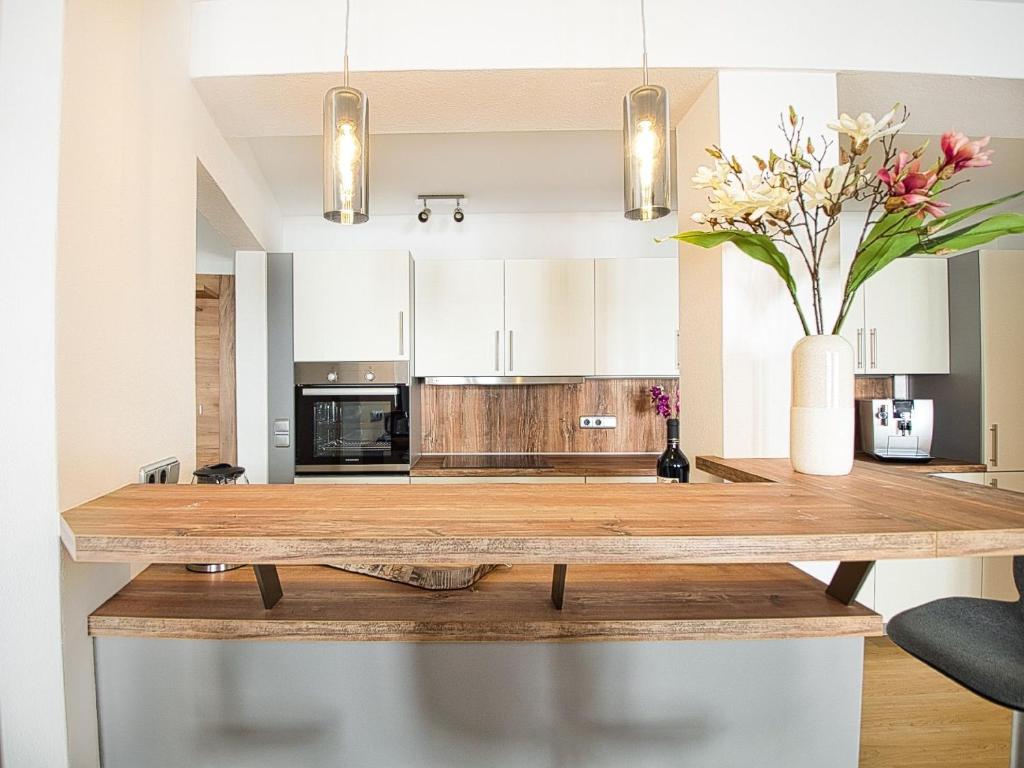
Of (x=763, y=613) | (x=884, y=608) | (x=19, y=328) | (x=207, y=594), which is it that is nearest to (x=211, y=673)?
(x=207, y=594)

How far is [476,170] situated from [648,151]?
1.93m

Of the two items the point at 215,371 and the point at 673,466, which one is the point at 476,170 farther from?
the point at 673,466

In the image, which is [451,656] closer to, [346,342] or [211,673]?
[211,673]

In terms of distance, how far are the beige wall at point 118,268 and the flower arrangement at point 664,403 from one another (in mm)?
2537

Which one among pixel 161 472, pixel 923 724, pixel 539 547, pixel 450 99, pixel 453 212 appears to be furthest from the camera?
pixel 453 212

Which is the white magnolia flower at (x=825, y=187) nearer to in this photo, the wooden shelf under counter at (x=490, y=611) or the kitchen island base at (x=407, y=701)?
the wooden shelf under counter at (x=490, y=611)

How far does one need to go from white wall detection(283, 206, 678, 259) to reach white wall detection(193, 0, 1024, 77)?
6.36ft

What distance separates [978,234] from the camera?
1202mm

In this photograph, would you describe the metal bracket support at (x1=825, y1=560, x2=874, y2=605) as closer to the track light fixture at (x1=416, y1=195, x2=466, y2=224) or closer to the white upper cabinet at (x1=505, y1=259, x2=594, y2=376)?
the white upper cabinet at (x1=505, y1=259, x2=594, y2=376)

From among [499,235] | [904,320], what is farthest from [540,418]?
[904,320]

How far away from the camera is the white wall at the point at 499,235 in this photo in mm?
3723

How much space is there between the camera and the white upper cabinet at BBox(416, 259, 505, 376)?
10.8 feet

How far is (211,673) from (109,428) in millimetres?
559

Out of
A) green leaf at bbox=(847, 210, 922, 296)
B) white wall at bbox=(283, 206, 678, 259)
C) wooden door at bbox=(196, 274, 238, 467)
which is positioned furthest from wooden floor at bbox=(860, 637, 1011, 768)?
wooden door at bbox=(196, 274, 238, 467)
